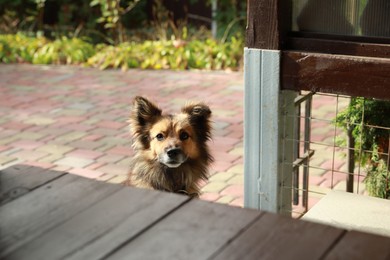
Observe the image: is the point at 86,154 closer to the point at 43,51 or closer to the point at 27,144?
the point at 27,144

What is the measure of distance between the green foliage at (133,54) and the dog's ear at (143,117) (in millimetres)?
4542

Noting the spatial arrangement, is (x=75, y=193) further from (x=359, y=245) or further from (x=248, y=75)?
(x=248, y=75)

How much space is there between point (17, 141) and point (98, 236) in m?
4.52

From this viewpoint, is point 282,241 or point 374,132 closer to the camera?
point 282,241

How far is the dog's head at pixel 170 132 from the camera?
12.9 feet

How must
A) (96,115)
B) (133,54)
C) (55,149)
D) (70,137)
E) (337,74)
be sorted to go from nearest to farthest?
(337,74) → (55,149) → (70,137) → (96,115) → (133,54)

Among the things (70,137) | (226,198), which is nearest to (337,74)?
(226,198)

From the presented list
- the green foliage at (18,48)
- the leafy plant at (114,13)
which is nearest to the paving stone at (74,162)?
the green foliage at (18,48)

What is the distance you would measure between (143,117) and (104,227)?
250cm

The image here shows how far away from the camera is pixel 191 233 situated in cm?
152

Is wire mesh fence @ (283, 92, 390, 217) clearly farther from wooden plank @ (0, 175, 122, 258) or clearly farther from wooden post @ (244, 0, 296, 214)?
wooden plank @ (0, 175, 122, 258)

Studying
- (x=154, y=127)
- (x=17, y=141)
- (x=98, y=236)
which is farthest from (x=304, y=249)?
(x=17, y=141)

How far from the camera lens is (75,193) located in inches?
68.9

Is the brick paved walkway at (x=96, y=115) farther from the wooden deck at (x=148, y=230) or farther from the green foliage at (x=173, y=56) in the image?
the wooden deck at (x=148, y=230)
